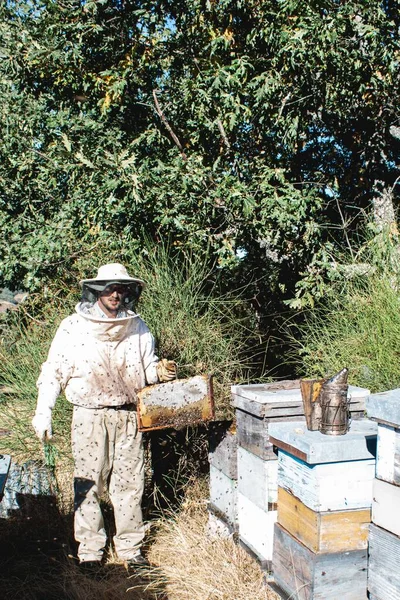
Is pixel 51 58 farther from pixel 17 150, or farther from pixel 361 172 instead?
pixel 361 172

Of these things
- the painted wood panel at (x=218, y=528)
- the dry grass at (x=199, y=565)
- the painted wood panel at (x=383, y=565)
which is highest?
the painted wood panel at (x=383, y=565)

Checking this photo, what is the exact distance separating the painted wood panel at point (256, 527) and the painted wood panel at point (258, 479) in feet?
0.11

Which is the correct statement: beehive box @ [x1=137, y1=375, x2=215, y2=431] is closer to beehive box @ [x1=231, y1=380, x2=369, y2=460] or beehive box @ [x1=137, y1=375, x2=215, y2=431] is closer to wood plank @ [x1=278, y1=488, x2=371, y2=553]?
beehive box @ [x1=231, y1=380, x2=369, y2=460]

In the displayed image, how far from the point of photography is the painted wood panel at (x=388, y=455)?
6.49ft

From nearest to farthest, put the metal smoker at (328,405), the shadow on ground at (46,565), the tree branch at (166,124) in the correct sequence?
the metal smoker at (328,405), the shadow on ground at (46,565), the tree branch at (166,124)

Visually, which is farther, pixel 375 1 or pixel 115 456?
pixel 375 1

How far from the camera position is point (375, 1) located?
13.5 feet

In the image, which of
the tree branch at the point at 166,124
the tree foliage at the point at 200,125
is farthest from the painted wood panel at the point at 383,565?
the tree branch at the point at 166,124

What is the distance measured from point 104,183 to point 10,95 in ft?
5.89

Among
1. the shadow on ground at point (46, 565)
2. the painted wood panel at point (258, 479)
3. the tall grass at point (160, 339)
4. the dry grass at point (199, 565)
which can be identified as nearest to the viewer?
the painted wood panel at point (258, 479)

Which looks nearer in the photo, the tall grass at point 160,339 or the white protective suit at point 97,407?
the white protective suit at point 97,407

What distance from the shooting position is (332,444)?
86.7 inches

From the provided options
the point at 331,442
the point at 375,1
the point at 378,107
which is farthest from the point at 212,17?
the point at 331,442

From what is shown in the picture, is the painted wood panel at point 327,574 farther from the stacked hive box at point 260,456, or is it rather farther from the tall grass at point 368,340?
the tall grass at point 368,340
